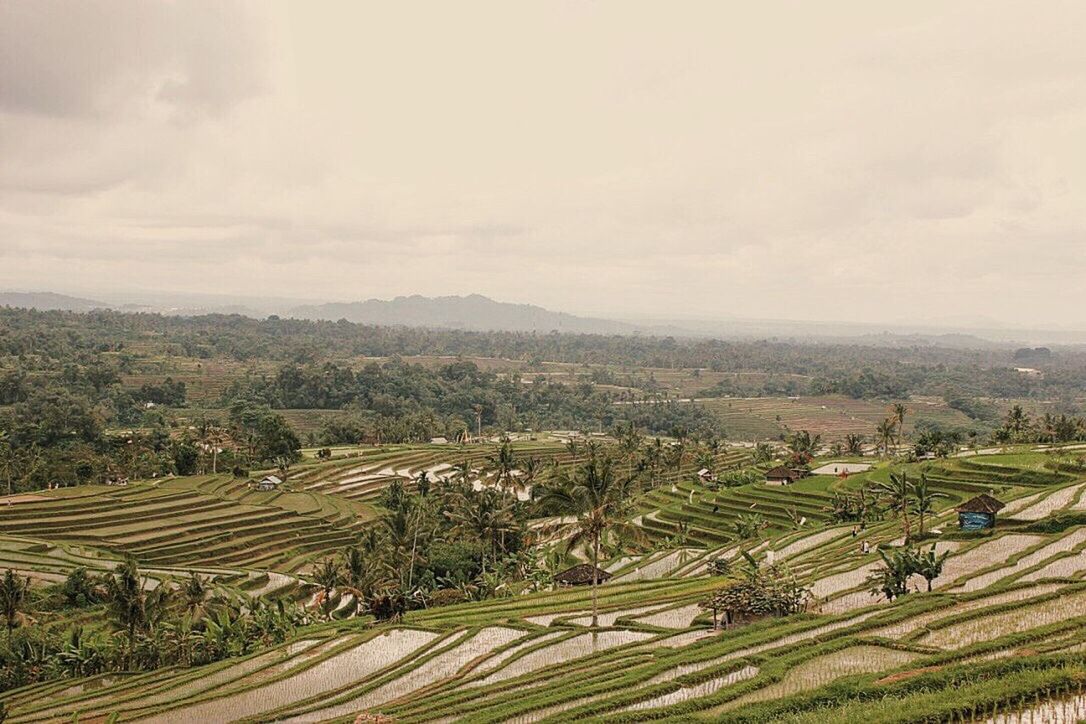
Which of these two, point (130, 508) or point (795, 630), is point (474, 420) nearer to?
point (130, 508)

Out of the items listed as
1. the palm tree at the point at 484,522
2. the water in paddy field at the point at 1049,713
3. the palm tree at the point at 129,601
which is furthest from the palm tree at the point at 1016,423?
the palm tree at the point at 129,601

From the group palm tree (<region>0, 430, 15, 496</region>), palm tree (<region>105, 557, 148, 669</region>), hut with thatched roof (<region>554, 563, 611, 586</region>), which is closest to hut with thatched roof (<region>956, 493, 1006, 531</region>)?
hut with thatched roof (<region>554, 563, 611, 586</region>)

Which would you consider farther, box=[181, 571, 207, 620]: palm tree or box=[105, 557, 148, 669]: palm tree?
box=[181, 571, 207, 620]: palm tree

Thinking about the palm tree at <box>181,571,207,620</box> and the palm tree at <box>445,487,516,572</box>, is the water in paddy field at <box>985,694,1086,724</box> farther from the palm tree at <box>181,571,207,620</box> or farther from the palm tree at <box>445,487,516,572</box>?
the palm tree at <box>445,487,516,572</box>

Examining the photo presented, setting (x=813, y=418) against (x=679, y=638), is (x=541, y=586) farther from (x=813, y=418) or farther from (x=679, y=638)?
(x=813, y=418)

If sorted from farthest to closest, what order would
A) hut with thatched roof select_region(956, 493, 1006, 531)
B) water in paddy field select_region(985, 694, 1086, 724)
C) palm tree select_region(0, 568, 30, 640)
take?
palm tree select_region(0, 568, 30, 640), hut with thatched roof select_region(956, 493, 1006, 531), water in paddy field select_region(985, 694, 1086, 724)

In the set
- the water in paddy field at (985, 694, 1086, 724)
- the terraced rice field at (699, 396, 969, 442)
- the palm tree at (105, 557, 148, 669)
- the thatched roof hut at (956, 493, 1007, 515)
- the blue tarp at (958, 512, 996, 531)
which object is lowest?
the terraced rice field at (699, 396, 969, 442)

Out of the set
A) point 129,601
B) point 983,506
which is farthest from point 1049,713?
point 129,601
